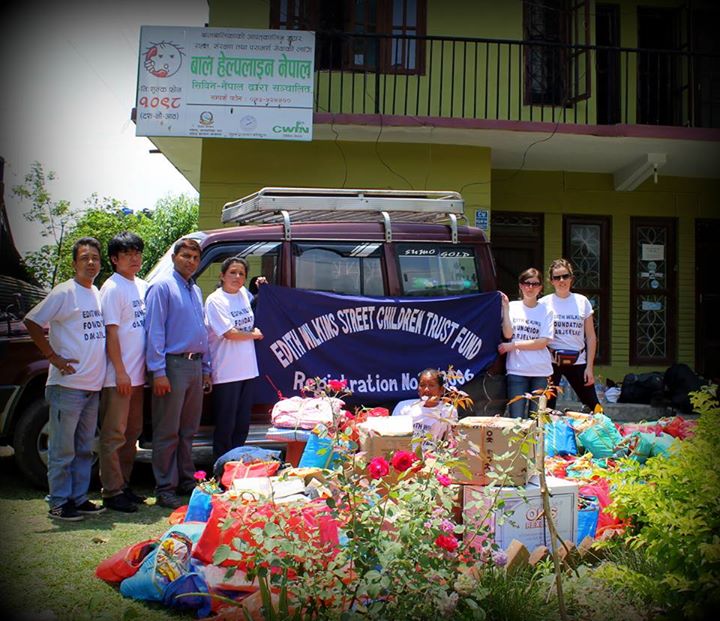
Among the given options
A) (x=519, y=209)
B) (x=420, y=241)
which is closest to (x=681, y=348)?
(x=519, y=209)

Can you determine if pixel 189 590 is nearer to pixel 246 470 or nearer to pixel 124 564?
pixel 124 564

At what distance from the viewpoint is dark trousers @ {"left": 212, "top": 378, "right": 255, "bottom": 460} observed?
5.96 metres

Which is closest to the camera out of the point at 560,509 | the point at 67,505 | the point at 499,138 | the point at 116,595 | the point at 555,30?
the point at 116,595

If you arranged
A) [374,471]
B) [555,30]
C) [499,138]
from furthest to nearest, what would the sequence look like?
[555,30]
[499,138]
[374,471]

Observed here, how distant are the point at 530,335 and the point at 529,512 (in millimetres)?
2763

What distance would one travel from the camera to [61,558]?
443 centimetres

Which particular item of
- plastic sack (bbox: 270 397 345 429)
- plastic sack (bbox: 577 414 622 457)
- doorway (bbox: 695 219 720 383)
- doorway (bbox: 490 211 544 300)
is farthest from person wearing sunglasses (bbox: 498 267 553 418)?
doorway (bbox: 695 219 720 383)

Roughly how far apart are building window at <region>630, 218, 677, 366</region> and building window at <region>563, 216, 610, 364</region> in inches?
17.0

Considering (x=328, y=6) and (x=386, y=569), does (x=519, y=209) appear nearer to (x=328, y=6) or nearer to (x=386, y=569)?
(x=328, y=6)

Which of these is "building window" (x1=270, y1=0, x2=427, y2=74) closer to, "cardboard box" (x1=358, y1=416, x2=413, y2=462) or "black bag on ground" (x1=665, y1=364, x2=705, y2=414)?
"black bag on ground" (x1=665, y1=364, x2=705, y2=414)

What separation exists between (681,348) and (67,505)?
1005 centimetres

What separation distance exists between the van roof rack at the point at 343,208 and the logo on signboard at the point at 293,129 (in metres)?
3.13

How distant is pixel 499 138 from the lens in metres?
10.7

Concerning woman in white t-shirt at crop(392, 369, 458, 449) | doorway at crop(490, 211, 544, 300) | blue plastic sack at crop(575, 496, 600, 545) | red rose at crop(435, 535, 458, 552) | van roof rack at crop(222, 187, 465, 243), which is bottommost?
blue plastic sack at crop(575, 496, 600, 545)
